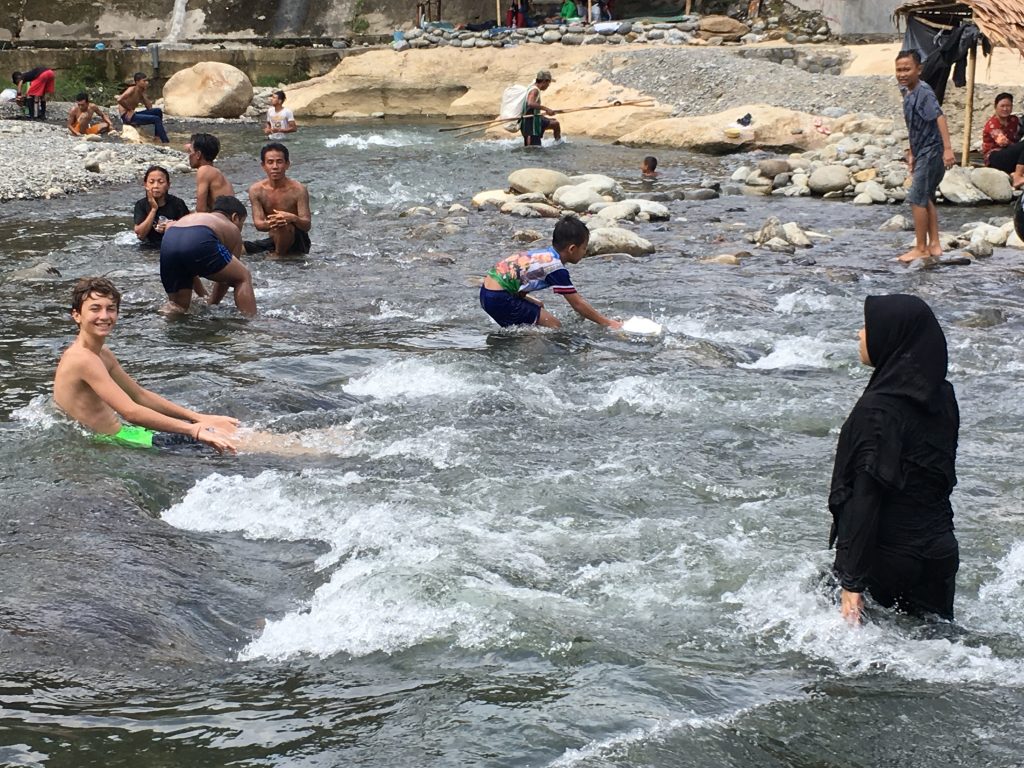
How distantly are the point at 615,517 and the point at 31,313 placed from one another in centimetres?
624

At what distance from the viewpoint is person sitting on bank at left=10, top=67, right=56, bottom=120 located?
25.5m

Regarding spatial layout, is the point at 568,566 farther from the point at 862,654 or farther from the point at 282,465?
the point at 282,465

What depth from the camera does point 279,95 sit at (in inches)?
968

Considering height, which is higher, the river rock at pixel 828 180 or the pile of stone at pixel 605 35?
the pile of stone at pixel 605 35

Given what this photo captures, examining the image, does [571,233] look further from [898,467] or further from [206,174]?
[898,467]

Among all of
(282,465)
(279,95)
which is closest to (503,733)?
(282,465)

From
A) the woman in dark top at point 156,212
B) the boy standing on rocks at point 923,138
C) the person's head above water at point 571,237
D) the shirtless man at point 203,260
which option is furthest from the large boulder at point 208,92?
the person's head above water at point 571,237

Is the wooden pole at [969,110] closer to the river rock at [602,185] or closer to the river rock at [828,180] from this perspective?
the river rock at [828,180]

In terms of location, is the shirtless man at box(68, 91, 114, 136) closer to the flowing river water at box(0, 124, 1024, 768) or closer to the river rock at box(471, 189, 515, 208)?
the river rock at box(471, 189, 515, 208)

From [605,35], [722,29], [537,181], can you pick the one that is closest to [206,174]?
[537,181]

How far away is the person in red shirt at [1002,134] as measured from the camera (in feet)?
51.3

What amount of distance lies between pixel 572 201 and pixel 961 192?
480 cm

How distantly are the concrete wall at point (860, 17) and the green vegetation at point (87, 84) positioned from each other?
1780 centimetres

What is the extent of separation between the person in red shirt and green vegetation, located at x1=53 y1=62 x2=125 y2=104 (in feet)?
72.1
